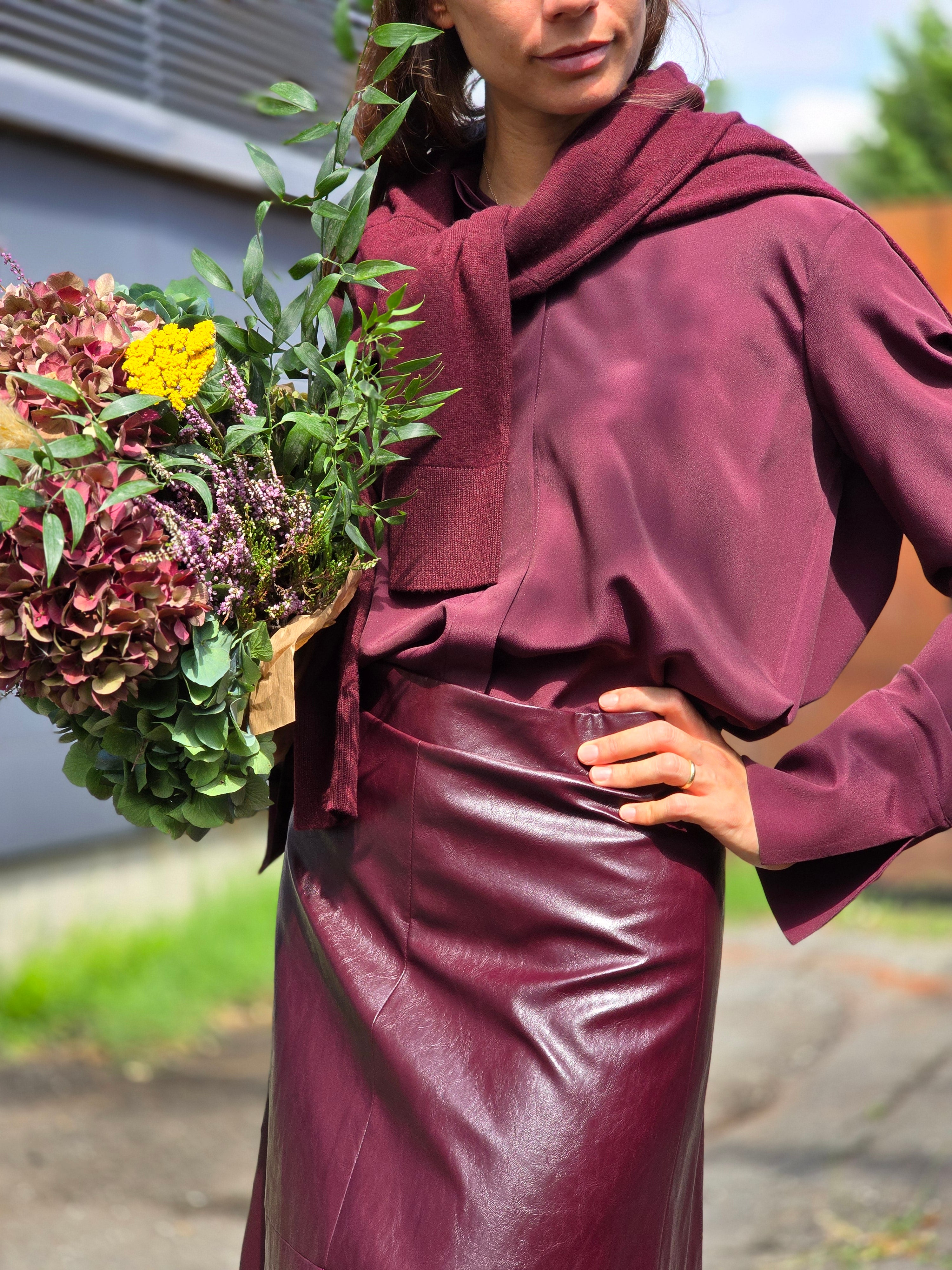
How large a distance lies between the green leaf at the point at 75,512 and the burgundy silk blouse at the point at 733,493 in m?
0.40

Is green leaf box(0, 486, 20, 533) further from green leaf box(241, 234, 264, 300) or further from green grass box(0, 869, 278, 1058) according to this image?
green grass box(0, 869, 278, 1058)

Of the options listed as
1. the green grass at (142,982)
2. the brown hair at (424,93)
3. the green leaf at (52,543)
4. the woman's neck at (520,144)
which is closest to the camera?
the green leaf at (52,543)

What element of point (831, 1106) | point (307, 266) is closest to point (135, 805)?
point (307, 266)

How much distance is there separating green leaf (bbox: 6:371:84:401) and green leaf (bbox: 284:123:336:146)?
0.38m

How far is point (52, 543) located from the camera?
1.27 metres

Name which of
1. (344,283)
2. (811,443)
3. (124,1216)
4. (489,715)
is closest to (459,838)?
(489,715)

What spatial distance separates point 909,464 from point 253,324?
721mm

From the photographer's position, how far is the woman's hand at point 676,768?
59.0 inches

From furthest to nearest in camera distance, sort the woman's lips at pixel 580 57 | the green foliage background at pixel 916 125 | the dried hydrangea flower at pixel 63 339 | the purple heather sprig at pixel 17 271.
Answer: the green foliage background at pixel 916 125, the woman's lips at pixel 580 57, the purple heather sprig at pixel 17 271, the dried hydrangea flower at pixel 63 339

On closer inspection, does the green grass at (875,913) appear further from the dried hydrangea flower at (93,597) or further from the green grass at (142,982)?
the dried hydrangea flower at (93,597)

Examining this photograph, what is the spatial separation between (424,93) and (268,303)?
487 millimetres

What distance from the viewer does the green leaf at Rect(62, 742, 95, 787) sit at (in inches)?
60.5

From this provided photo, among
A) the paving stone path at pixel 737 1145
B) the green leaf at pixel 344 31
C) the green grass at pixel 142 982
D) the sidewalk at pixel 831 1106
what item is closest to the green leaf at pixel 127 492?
the green leaf at pixel 344 31

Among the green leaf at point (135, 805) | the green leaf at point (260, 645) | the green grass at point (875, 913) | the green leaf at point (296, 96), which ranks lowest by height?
the green grass at point (875, 913)
